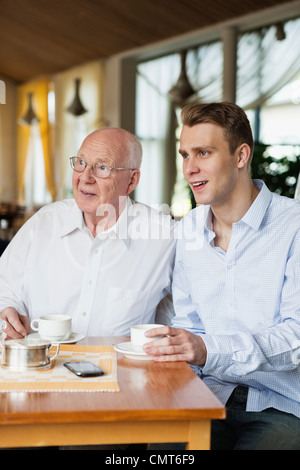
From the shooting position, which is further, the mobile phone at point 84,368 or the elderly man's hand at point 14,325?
the elderly man's hand at point 14,325

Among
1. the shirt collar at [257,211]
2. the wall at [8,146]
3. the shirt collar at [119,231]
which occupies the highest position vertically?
the wall at [8,146]

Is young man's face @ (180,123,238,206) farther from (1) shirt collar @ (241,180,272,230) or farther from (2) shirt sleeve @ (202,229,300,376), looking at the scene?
(2) shirt sleeve @ (202,229,300,376)

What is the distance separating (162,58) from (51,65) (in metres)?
3.18

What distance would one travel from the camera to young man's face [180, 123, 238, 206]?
1916 millimetres

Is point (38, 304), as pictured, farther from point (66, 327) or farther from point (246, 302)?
point (246, 302)

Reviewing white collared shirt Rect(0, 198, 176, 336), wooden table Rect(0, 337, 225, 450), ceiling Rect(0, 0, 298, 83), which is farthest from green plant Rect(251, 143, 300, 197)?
wooden table Rect(0, 337, 225, 450)

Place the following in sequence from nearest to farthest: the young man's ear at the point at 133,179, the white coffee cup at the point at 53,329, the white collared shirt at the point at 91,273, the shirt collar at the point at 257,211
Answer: the white coffee cup at the point at 53,329 < the shirt collar at the point at 257,211 < the white collared shirt at the point at 91,273 < the young man's ear at the point at 133,179

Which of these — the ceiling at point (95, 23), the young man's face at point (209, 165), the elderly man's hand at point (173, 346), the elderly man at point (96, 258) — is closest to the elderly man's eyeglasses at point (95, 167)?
the elderly man at point (96, 258)

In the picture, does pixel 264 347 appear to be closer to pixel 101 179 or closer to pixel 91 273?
pixel 91 273

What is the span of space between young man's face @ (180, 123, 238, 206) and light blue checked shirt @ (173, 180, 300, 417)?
0.36 feet

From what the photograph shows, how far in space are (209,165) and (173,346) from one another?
67cm

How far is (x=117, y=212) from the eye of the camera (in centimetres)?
231

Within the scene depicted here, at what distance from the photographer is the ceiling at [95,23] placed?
825 centimetres

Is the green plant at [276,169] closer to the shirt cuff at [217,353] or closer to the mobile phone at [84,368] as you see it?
the shirt cuff at [217,353]
